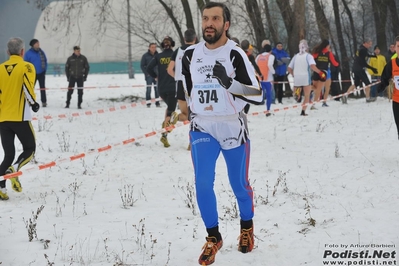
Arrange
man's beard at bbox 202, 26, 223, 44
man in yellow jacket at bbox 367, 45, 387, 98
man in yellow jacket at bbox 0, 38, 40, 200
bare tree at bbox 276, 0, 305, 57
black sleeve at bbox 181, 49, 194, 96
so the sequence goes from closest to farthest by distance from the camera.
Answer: man's beard at bbox 202, 26, 223, 44
black sleeve at bbox 181, 49, 194, 96
man in yellow jacket at bbox 0, 38, 40, 200
man in yellow jacket at bbox 367, 45, 387, 98
bare tree at bbox 276, 0, 305, 57

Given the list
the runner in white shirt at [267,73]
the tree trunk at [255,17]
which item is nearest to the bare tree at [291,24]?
the tree trunk at [255,17]

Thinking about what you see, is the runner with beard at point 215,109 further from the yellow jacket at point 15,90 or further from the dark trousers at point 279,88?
the dark trousers at point 279,88

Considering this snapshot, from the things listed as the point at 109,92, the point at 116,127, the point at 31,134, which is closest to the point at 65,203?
the point at 31,134

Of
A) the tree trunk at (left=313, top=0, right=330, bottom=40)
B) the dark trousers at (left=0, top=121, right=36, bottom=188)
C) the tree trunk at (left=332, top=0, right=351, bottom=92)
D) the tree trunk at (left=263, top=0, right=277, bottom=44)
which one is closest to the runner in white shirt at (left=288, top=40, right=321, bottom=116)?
the tree trunk at (left=313, top=0, right=330, bottom=40)

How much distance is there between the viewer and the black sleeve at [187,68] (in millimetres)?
4719

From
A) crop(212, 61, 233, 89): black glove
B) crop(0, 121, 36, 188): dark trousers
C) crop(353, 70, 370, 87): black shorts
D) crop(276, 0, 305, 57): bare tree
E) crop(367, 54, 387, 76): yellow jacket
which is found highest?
crop(276, 0, 305, 57): bare tree

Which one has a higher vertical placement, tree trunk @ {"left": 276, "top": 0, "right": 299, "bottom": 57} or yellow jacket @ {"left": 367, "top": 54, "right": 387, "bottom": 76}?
tree trunk @ {"left": 276, "top": 0, "right": 299, "bottom": 57}

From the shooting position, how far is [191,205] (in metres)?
6.29

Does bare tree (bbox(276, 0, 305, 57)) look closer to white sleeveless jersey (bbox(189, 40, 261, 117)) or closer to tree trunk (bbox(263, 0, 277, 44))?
tree trunk (bbox(263, 0, 277, 44))

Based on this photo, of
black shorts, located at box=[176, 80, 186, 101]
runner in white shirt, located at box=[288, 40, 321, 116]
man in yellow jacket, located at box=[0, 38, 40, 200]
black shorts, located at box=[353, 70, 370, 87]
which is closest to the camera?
man in yellow jacket, located at box=[0, 38, 40, 200]

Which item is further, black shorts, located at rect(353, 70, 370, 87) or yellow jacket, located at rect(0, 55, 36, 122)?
black shorts, located at rect(353, 70, 370, 87)

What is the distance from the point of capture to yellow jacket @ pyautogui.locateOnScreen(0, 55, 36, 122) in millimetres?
6805

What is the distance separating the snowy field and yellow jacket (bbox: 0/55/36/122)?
727 millimetres

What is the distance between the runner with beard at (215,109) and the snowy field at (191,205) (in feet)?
1.78
